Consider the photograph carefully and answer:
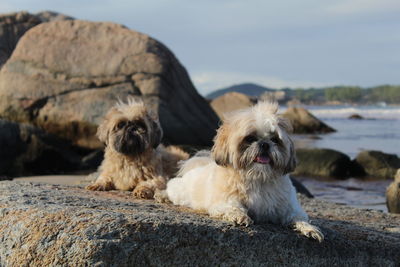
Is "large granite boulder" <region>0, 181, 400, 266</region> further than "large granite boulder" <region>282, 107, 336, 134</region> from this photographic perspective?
No

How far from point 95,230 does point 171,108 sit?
11.2 meters

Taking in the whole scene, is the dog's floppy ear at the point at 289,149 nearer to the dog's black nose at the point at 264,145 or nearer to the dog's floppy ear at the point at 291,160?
the dog's floppy ear at the point at 291,160

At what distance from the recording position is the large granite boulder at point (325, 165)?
52.6 ft

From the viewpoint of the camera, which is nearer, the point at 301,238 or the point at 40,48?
the point at 301,238

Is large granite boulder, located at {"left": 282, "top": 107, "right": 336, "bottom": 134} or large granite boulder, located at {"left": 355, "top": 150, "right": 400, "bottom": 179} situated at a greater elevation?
large granite boulder, located at {"left": 355, "top": 150, "right": 400, "bottom": 179}

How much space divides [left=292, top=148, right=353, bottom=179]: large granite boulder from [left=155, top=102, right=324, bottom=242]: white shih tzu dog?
427 inches

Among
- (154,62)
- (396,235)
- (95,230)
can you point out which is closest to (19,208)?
(95,230)

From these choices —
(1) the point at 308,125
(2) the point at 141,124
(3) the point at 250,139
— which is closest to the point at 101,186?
(2) the point at 141,124

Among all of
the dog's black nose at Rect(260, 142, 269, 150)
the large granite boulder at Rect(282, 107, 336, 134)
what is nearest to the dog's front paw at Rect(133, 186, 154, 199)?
the dog's black nose at Rect(260, 142, 269, 150)

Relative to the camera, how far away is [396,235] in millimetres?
6160

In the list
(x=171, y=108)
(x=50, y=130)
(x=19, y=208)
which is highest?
(x=19, y=208)

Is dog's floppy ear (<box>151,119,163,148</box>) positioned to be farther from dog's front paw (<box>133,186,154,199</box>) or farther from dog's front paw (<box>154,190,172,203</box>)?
dog's front paw (<box>154,190,172,203</box>)

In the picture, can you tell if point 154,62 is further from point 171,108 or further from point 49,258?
point 49,258

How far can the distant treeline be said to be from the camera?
11025cm
